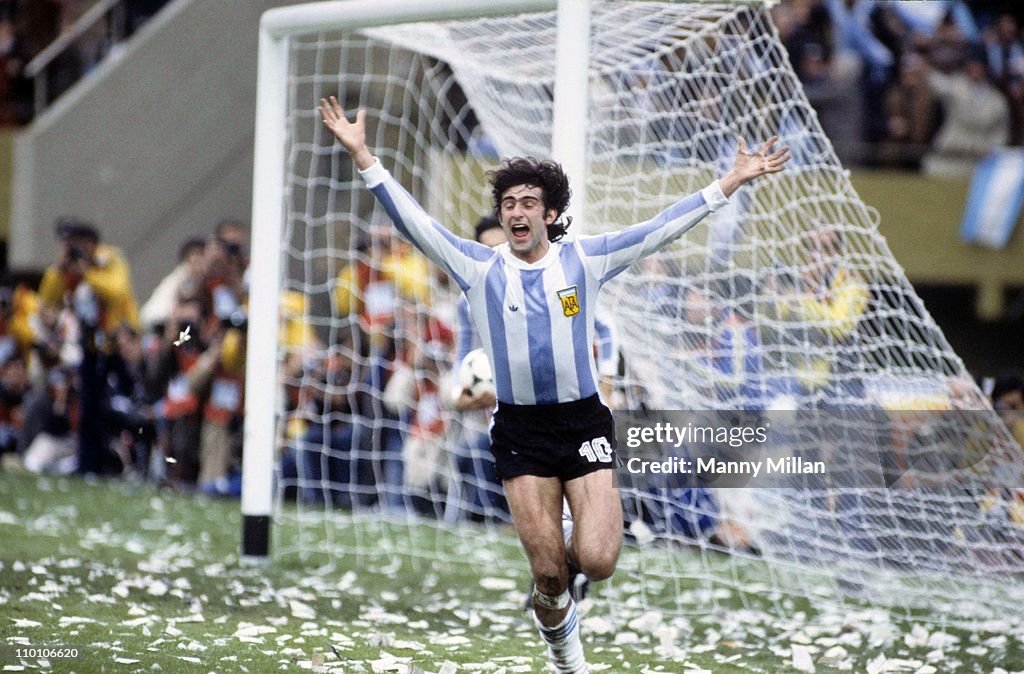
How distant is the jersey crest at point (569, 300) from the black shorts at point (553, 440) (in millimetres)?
354

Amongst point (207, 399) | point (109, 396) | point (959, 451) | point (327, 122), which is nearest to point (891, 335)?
point (959, 451)

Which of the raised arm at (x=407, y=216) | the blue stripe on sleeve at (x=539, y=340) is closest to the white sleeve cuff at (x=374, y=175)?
the raised arm at (x=407, y=216)

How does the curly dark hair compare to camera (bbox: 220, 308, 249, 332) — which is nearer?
the curly dark hair

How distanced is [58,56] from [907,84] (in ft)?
29.8

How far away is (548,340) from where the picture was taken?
239 inches

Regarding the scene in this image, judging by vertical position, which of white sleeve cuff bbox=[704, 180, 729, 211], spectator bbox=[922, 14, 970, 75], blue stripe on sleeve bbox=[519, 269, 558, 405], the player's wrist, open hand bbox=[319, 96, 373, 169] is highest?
spectator bbox=[922, 14, 970, 75]

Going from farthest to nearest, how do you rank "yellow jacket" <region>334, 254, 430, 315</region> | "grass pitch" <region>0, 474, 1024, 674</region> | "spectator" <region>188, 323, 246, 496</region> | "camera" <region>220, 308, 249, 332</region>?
"spectator" <region>188, 323, 246, 496</region> → "yellow jacket" <region>334, 254, 430, 315</region> → "camera" <region>220, 308, 249, 332</region> → "grass pitch" <region>0, 474, 1024, 674</region>

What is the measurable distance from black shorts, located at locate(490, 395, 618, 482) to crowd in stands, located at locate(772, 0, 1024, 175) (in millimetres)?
9553

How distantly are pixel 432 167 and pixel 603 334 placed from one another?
7.16m

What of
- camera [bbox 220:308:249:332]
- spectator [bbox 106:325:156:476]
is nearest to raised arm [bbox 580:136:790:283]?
camera [bbox 220:308:249:332]

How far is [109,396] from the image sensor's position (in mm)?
13461

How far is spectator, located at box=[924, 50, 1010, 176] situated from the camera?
599 inches

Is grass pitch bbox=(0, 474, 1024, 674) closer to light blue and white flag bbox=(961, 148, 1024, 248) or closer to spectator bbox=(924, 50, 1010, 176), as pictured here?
light blue and white flag bbox=(961, 148, 1024, 248)

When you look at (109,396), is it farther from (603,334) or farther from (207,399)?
(603,334)
